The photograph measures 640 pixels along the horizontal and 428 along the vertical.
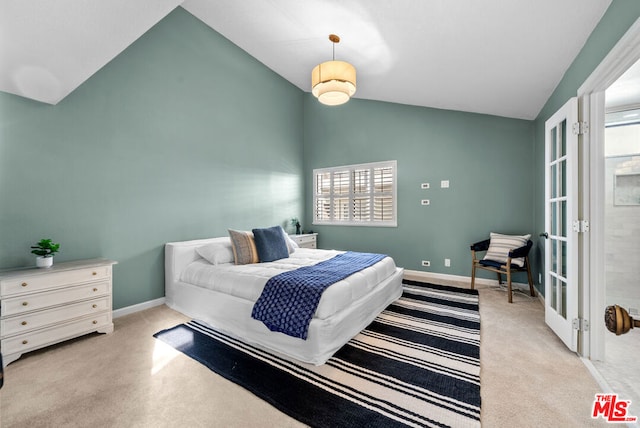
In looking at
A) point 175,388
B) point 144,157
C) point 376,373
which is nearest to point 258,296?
point 175,388

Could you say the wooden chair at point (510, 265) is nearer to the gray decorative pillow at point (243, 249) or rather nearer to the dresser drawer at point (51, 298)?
the gray decorative pillow at point (243, 249)

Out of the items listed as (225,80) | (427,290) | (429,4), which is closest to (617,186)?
(427,290)

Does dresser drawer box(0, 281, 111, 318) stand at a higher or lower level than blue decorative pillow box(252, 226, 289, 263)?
lower

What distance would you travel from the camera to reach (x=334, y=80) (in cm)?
297

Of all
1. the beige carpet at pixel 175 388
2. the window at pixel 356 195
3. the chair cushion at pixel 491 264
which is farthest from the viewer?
the window at pixel 356 195

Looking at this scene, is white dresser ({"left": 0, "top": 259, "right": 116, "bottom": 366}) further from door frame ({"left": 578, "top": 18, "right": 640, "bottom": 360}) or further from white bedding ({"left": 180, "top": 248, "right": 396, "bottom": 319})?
door frame ({"left": 578, "top": 18, "right": 640, "bottom": 360})

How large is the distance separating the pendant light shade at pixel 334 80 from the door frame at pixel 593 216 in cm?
198

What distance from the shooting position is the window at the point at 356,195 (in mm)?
5027

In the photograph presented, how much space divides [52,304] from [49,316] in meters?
0.10

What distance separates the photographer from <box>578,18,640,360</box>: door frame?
204cm

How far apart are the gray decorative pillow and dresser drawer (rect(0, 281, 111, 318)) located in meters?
1.24

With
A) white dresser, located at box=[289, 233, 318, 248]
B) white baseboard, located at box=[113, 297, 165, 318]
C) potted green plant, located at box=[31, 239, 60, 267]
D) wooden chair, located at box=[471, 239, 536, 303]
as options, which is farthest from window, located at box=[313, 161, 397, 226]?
potted green plant, located at box=[31, 239, 60, 267]

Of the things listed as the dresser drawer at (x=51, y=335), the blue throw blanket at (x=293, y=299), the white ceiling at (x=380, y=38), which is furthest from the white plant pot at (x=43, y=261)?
the blue throw blanket at (x=293, y=299)

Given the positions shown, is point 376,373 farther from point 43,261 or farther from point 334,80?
point 43,261
